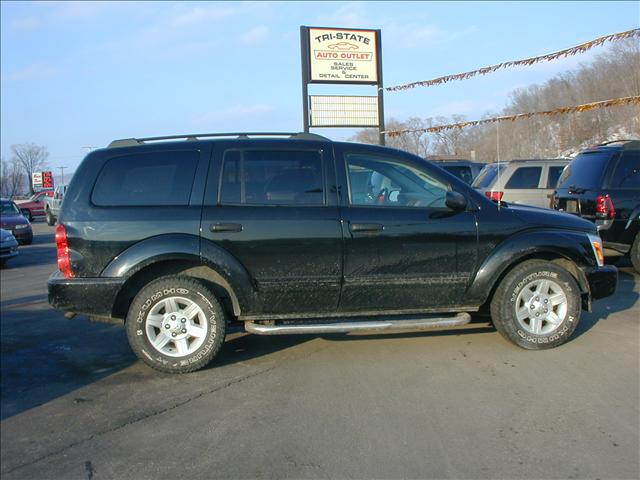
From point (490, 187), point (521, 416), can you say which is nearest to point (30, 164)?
point (490, 187)

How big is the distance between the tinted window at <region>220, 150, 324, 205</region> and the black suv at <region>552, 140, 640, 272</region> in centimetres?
544

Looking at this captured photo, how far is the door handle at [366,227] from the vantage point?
5164 millimetres

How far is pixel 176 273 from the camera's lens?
5246 mm

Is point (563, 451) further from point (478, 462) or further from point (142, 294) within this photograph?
point (142, 294)

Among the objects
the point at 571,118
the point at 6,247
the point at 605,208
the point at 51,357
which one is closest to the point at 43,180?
the point at 6,247

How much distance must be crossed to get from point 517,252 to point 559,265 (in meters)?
0.63

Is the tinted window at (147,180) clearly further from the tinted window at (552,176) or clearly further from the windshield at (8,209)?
the windshield at (8,209)

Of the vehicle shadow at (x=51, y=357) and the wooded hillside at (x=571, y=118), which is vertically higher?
the wooded hillside at (x=571, y=118)

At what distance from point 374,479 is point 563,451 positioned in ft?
3.95

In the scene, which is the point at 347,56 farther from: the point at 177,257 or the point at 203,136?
the point at 177,257

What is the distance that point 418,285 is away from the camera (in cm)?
528

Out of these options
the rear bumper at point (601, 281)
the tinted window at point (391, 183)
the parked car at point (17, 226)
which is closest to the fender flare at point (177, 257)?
the tinted window at point (391, 183)

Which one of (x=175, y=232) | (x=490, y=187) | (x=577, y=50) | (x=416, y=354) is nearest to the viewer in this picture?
(x=175, y=232)

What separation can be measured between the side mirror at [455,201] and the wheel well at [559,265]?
743 mm
